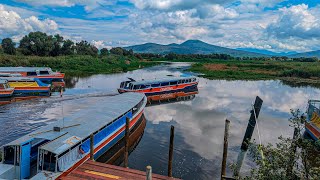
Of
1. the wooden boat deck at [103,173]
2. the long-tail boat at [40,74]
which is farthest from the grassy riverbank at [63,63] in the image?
the wooden boat deck at [103,173]

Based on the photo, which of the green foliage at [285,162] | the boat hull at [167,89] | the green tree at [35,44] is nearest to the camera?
the green foliage at [285,162]

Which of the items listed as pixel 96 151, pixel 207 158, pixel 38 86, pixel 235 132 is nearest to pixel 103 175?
pixel 96 151

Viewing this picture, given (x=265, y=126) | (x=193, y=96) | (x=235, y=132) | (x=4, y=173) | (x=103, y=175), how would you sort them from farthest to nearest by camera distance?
(x=193, y=96) → (x=265, y=126) → (x=235, y=132) → (x=103, y=175) → (x=4, y=173)

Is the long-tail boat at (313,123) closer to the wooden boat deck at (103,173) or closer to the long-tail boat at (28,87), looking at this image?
the wooden boat deck at (103,173)

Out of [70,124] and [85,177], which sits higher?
[70,124]

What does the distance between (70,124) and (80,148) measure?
2866 millimetres

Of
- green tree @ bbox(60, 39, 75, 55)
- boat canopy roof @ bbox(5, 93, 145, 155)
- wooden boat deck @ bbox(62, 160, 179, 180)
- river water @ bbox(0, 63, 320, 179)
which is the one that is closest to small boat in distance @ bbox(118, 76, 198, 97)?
river water @ bbox(0, 63, 320, 179)

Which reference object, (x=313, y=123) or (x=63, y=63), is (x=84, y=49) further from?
(x=313, y=123)

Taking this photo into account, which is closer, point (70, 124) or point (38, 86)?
point (70, 124)

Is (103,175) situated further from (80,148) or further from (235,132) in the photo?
(235,132)

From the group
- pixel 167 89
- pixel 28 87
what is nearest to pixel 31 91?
pixel 28 87

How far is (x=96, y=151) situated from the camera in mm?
19484

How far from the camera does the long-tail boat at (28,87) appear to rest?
4284 cm

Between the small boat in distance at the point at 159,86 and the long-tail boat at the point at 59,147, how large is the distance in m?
19.8
